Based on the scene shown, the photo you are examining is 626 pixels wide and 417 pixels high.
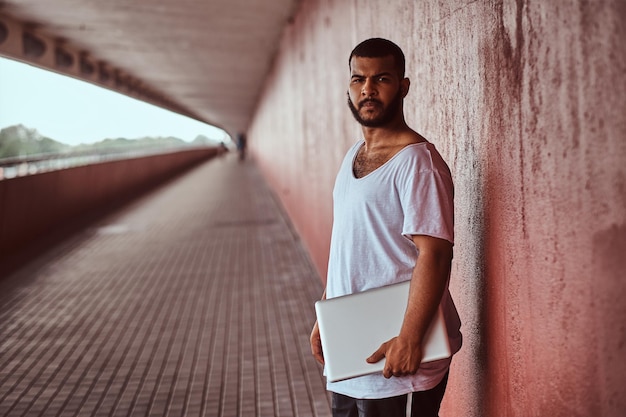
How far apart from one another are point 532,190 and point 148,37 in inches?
476

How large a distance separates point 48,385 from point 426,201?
318 centimetres

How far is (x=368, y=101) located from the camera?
1658 millimetres

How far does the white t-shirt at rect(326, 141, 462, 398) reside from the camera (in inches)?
59.4

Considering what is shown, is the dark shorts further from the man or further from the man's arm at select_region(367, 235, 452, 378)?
the man's arm at select_region(367, 235, 452, 378)

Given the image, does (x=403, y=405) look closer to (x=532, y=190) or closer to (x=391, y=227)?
(x=391, y=227)

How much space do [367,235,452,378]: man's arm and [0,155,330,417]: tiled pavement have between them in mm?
2013

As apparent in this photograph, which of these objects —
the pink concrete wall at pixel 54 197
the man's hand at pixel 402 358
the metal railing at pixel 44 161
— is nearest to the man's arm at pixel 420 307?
the man's hand at pixel 402 358

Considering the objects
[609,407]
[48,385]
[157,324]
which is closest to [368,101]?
[609,407]

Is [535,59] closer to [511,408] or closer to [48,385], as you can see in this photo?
[511,408]

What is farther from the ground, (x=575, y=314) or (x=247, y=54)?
(x=247, y=54)

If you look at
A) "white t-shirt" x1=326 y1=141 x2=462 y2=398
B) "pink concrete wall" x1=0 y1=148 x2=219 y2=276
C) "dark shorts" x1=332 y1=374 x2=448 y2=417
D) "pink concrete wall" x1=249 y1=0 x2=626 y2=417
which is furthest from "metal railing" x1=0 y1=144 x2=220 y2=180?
"dark shorts" x1=332 y1=374 x2=448 y2=417

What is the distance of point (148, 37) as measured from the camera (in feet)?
41.3

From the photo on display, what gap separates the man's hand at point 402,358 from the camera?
1.49 meters

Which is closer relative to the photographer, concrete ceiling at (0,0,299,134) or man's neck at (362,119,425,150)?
man's neck at (362,119,425,150)
